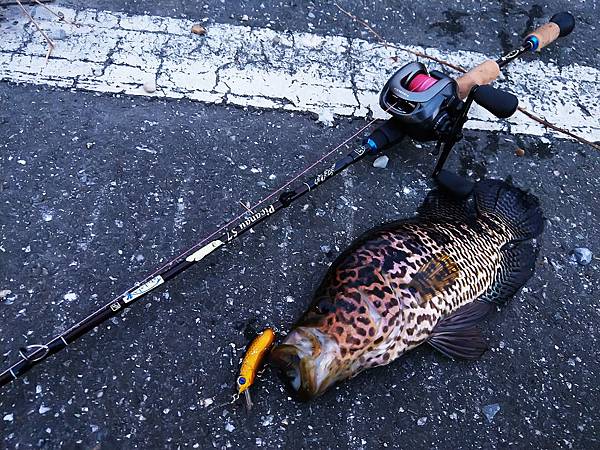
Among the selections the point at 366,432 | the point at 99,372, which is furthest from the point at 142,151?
the point at 366,432

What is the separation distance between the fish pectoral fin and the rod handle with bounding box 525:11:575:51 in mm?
1859

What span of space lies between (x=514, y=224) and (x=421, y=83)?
0.89 metres

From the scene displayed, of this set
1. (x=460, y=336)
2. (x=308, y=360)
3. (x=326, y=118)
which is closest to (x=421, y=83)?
(x=326, y=118)

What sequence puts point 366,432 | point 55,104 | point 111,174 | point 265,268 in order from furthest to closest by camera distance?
1. point 55,104
2. point 111,174
3. point 265,268
4. point 366,432

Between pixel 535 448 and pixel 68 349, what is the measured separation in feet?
6.90

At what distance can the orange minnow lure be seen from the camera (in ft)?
8.02

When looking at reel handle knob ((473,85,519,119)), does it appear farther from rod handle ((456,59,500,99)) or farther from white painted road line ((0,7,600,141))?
white painted road line ((0,7,600,141))

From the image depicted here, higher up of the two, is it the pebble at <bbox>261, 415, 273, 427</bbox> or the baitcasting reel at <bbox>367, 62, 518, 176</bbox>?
the baitcasting reel at <bbox>367, 62, 518, 176</bbox>

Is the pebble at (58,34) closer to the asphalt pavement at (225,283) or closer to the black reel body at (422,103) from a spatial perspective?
the asphalt pavement at (225,283)

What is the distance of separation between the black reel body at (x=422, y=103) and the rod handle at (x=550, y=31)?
96cm

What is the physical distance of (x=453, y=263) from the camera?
2701 millimetres

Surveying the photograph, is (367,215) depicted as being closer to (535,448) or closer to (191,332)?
(191,332)

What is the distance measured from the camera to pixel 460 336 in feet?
8.84

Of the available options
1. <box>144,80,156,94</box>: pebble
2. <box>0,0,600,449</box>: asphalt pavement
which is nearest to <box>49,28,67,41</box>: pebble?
<box>0,0,600,449</box>: asphalt pavement
